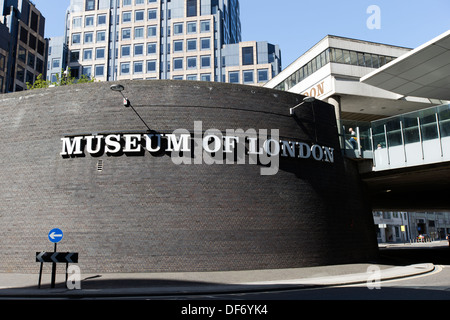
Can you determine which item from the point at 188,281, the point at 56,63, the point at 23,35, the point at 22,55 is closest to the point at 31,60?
the point at 22,55

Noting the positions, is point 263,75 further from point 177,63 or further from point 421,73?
point 421,73

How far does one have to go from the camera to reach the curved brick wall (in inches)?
680

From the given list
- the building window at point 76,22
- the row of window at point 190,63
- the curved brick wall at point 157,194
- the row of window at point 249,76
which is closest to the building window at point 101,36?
the building window at point 76,22

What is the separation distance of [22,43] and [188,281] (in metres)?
76.7

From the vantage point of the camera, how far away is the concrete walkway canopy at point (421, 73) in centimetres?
2160

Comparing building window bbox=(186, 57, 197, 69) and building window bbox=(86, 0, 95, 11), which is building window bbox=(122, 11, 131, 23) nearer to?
building window bbox=(86, 0, 95, 11)

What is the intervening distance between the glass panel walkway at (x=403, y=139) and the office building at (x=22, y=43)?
67.0m

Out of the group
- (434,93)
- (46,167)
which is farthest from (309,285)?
(434,93)

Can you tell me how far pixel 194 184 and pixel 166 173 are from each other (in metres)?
1.40

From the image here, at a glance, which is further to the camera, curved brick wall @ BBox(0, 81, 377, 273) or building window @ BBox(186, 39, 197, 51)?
building window @ BBox(186, 39, 197, 51)

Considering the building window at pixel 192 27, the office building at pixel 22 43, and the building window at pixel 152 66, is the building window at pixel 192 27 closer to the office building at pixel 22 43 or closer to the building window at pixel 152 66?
the building window at pixel 152 66

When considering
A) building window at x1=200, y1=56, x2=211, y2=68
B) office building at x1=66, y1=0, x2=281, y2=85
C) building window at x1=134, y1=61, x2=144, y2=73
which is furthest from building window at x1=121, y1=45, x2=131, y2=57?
building window at x1=200, y1=56, x2=211, y2=68

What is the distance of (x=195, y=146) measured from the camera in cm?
1853
